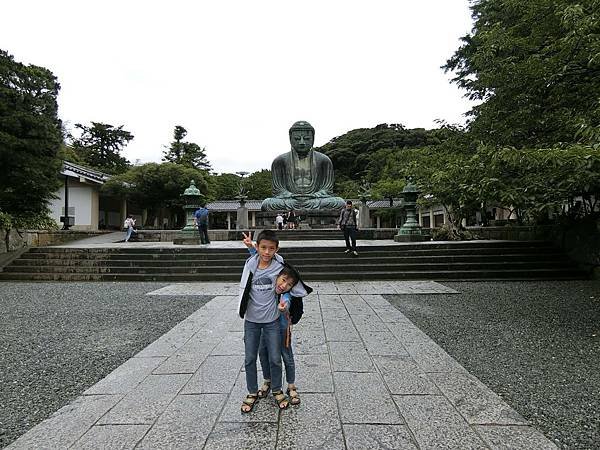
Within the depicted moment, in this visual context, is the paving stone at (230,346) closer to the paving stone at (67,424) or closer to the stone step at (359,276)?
the paving stone at (67,424)

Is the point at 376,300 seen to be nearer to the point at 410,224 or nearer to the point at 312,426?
the point at 312,426

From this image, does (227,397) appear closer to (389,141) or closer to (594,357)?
(594,357)

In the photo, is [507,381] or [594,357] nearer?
[507,381]

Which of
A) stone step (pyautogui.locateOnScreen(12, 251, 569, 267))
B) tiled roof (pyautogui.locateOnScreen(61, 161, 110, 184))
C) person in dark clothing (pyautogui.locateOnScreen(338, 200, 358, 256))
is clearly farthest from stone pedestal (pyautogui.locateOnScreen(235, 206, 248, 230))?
person in dark clothing (pyautogui.locateOnScreen(338, 200, 358, 256))

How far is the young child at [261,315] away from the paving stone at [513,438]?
124 cm

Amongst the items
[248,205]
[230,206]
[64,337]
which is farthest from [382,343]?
[230,206]

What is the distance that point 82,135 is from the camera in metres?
40.3

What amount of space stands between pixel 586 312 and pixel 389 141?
41591 millimetres

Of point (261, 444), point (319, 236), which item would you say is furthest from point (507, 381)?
point (319, 236)

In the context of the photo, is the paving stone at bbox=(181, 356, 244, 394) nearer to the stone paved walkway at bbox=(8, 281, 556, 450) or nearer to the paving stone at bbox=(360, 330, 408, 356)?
the stone paved walkway at bbox=(8, 281, 556, 450)

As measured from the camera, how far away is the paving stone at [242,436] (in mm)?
2168

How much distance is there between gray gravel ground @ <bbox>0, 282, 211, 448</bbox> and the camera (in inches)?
117

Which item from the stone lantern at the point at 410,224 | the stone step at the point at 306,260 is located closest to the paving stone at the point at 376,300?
the stone step at the point at 306,260

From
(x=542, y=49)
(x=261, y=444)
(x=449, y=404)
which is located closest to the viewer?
(x=261, y=444)
